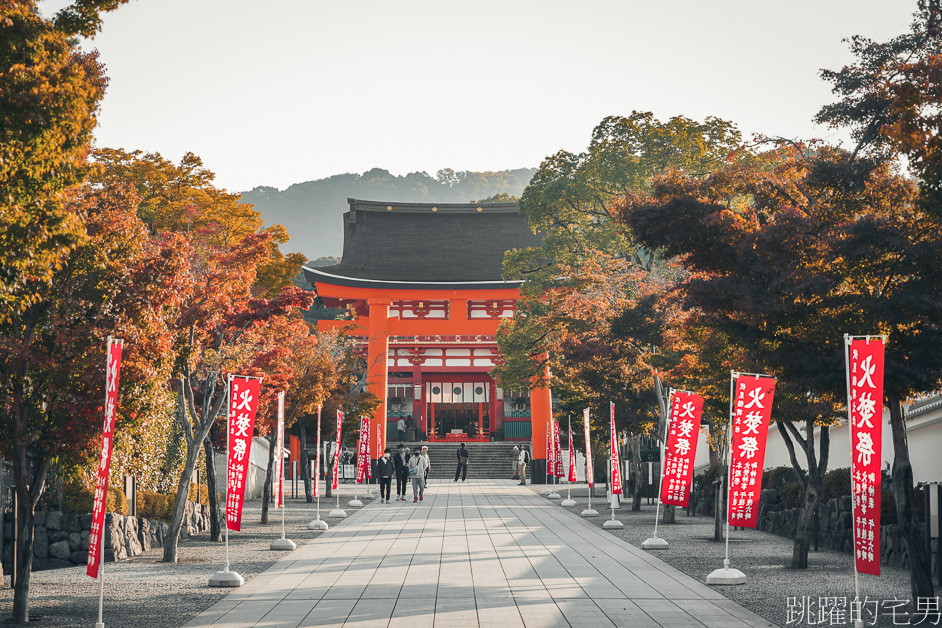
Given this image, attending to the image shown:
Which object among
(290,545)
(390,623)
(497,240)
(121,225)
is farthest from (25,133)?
(497,240)

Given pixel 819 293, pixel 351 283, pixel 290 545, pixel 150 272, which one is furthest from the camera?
pixel 351 283

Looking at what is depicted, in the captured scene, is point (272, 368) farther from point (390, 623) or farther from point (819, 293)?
point (819, 293)

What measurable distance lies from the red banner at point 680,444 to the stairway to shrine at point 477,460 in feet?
90.7

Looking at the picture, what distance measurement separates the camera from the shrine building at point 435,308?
1746 inches

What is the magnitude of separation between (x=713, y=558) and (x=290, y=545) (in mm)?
6973

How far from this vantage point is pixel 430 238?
164 feet

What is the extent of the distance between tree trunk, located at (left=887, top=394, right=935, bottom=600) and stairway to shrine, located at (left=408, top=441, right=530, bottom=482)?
3386cm

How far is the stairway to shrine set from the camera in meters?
43.5

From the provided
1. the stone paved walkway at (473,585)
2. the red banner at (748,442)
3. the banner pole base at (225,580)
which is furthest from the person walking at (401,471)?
the red banner at (748,442)

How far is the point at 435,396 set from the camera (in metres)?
49.7

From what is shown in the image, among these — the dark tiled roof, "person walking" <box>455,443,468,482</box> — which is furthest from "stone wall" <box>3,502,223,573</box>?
the dark tiled roof

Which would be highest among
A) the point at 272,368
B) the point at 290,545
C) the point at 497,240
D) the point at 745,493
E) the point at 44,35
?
the point at 497,240

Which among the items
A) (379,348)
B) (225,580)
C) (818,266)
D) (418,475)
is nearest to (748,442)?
(818,266)

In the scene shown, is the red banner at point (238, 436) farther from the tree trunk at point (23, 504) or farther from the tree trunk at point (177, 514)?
the tree trunk at point (23, 504)
